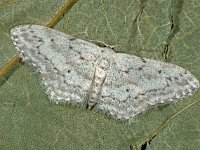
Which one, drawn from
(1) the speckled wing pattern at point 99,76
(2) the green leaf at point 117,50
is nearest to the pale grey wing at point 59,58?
(1) the speckled wing pattern at point 99,76

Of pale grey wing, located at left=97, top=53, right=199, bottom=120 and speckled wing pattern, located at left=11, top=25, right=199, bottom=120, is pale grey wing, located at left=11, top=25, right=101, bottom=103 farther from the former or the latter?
pale grey wing, located at left=97, top=53, right=199, bottom=120

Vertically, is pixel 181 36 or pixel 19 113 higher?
pixel 181 36

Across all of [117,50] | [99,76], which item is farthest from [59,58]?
[117,50]

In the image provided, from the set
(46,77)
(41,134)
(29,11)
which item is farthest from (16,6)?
(41,134)

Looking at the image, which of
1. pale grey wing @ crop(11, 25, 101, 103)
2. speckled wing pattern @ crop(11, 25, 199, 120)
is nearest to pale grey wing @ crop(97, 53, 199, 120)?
speckled wing pattern @ crop(11, 25, 199, 120)

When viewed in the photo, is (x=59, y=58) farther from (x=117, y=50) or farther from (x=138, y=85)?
(x=138, y=85)

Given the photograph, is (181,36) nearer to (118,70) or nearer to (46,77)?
(118,70)

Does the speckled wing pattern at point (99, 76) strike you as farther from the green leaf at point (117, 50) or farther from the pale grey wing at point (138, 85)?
the green leaf at point (117, 50)
